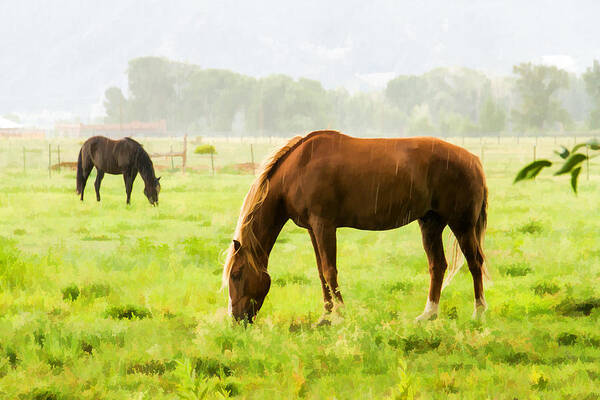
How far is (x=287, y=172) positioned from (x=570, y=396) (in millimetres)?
3285

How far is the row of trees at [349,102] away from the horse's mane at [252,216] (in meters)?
97.0

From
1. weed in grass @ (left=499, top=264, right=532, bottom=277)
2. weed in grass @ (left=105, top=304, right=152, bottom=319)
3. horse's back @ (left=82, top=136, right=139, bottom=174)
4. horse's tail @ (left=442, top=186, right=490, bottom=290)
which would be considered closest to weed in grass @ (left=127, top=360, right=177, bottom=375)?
weed in grass @ (left=105, top=304, right=152, bottom=319)

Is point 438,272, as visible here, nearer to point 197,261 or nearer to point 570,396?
point 570,396

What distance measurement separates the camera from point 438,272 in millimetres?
7031

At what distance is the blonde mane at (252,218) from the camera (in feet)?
20.5

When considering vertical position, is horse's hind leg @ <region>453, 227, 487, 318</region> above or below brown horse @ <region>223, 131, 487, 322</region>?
below

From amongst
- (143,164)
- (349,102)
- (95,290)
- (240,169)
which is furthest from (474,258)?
(349,102)

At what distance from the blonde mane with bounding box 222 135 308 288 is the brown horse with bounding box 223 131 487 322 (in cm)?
1

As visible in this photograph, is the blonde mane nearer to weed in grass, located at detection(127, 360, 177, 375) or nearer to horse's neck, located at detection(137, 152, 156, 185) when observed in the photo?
weed in grass, located at detection(127, 360, 177, 375)

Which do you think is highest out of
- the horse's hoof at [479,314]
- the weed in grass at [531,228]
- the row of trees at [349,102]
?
the row of trees at [349,102]

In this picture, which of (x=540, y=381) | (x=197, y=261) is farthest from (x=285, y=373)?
(x=197, y=261)

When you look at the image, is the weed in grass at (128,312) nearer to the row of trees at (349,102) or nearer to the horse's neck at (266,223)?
the horse's neck at (266,223)

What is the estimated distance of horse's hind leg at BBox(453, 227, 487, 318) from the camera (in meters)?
6.87

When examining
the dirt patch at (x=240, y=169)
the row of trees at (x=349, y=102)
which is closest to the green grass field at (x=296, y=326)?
the dirt patch at (x=240, y=169)
